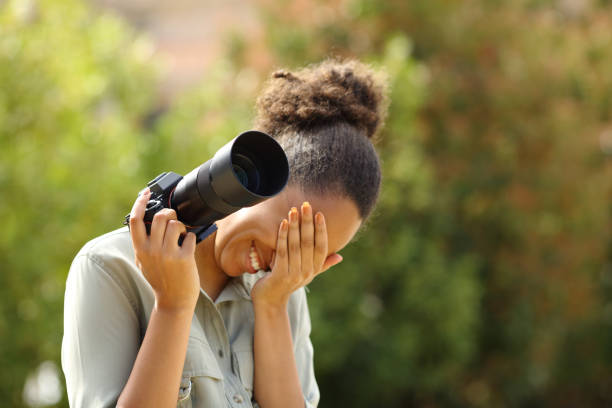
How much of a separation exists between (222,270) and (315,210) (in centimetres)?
28

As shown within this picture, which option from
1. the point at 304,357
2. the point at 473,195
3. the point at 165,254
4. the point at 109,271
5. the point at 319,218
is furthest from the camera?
the point at 473,195

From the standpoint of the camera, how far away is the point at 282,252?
1.57m

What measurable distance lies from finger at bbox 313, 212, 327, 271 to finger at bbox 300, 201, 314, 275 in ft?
0.05

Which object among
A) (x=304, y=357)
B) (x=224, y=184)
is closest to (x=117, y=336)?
(x=224, y=184)

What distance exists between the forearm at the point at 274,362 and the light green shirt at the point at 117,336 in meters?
0.06

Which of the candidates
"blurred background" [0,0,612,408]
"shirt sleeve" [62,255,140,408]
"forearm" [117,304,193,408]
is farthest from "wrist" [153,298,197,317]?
"blurred background" [0,0,612,408]

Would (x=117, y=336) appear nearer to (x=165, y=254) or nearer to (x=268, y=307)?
(x=165, y=254)

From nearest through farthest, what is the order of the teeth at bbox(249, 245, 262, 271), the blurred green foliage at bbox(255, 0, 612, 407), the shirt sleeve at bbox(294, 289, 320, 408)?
the teeth at bbox(249, 245, 262, 271) < the shirt sleeve at bbox(294, 289, 320, 408) < the blurred green foliage at bbox(255, 0, 612, 407)

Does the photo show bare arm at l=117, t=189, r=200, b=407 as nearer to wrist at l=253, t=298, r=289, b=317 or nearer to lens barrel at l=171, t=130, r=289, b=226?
lens barrel at l=171, t=130, r=289, b=226

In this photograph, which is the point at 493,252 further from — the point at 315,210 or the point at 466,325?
the point at 315,210

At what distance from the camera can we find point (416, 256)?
554 centimetres

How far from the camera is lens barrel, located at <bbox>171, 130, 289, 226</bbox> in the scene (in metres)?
1.30

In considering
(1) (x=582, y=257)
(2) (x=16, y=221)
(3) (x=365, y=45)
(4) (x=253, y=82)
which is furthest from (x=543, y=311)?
(2) (x=16, y=221)

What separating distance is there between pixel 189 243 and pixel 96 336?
0.84 feet
